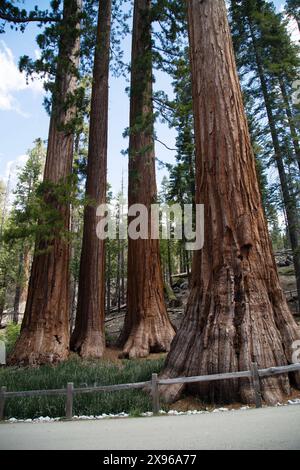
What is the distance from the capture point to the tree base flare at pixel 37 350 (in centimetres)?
866

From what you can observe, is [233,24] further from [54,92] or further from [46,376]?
[46,376]

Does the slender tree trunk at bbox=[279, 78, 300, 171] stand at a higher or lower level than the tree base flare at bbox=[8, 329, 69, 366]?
higher

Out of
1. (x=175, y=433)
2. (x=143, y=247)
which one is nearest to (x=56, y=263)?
(x=143, y=247)

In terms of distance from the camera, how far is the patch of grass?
517cm

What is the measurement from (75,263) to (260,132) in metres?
15.2

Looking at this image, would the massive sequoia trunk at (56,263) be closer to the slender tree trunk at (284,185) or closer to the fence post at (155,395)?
the fence post at (155,395)

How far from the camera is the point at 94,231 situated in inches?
Result: 469

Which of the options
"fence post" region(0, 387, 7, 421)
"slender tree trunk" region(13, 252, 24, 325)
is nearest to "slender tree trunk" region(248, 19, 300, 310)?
"fence post" region(0, 387, 7, 421)

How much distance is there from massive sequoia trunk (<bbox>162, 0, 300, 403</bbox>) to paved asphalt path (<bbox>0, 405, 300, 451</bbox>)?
42.7 inches

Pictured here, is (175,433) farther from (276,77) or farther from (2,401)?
(276,77)

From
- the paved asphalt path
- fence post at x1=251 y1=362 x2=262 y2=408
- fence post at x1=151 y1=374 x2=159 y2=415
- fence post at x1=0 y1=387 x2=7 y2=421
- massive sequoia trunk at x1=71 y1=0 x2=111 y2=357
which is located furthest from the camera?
massive sequoia trunk at x1=71 y1=0 x2=111 y2=357

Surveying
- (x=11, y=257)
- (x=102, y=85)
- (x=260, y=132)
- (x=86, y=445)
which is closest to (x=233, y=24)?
(x=260, y=132)

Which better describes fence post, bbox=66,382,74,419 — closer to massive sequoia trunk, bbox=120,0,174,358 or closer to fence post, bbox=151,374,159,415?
fence post, bbox=151,374,159,415

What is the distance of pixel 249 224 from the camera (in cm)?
568
